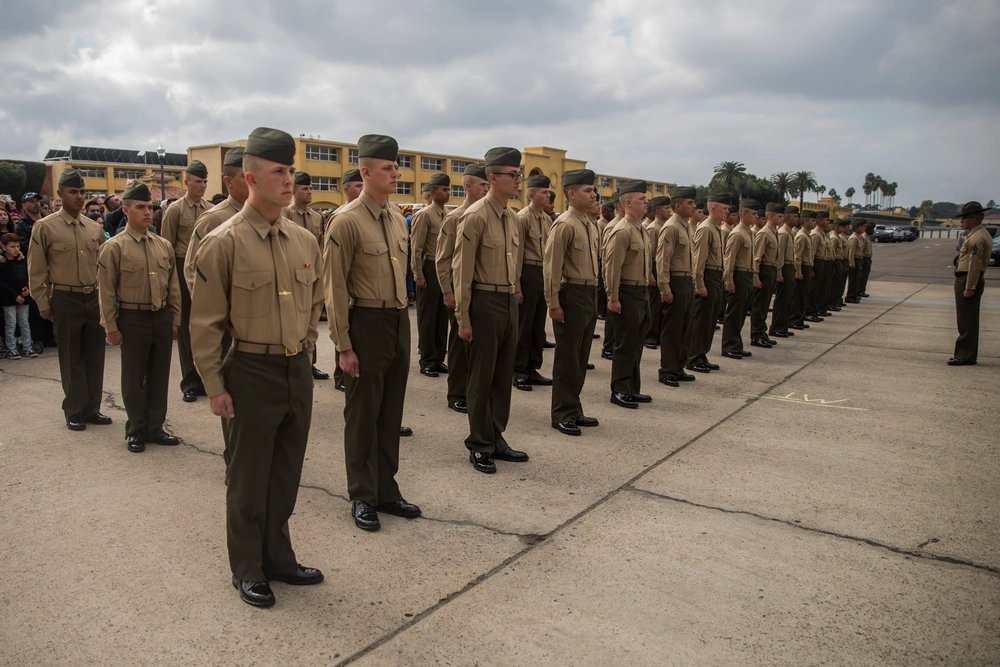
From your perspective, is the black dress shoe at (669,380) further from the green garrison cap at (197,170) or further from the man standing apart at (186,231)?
the green garrison cap at (197,170)

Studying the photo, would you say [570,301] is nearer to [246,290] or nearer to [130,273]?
[246,290]

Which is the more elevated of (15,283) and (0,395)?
(15,283)

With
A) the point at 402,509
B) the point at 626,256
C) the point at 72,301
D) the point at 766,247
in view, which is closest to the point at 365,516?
the point at 402,509

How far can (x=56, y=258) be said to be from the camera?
6031 millimetres

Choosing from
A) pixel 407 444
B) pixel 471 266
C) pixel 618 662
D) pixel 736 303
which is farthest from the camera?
pixel 736 303

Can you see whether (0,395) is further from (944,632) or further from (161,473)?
(944,632)

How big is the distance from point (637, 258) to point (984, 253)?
567 cm

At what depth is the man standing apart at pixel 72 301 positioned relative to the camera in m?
6.00

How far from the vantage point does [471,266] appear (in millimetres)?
5180

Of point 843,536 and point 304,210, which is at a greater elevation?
point 304,210

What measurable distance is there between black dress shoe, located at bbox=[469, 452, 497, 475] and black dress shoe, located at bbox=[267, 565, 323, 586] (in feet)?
5.79

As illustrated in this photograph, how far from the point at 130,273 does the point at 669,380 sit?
5.47 m

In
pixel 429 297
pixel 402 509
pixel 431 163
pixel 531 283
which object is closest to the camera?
pixel 402 509

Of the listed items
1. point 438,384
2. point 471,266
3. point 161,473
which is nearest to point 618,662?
point 471,266
